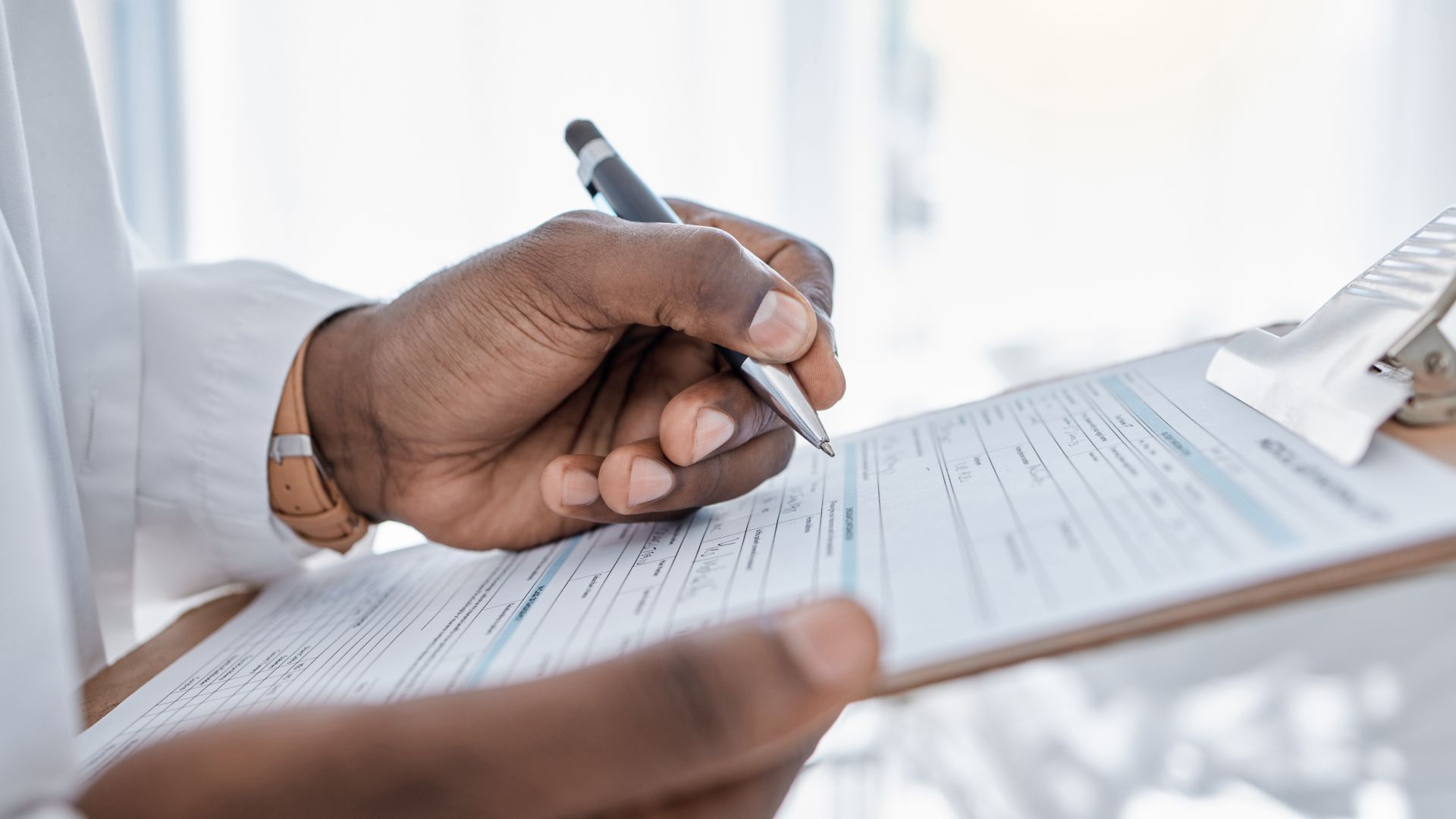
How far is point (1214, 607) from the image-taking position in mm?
240

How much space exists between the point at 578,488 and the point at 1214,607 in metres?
0.33

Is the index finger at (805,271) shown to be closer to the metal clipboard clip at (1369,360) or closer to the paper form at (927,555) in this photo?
the paper form at (927,555)

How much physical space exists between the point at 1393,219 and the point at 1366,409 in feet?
3.94

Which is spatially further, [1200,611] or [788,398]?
[788,398]

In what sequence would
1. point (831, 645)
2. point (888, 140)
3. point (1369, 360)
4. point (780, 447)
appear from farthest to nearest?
point (888, 140), point (780, 447), point (1369, 360), point (831, 645)

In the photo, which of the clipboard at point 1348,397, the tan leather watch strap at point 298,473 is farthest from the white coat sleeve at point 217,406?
the clipboard at point 1348,397

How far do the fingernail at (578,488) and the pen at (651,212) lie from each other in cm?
11

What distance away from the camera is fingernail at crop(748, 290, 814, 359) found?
449mm

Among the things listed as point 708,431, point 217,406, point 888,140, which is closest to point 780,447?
point 708,431

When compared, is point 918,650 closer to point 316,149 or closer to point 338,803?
point 338,803

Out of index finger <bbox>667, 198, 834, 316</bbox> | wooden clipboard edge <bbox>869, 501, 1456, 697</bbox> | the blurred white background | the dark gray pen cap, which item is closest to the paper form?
wooden clipboard edge <bbox>869, 501, 1456, 697</bbox>

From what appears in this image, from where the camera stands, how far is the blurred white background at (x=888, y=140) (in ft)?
4.05

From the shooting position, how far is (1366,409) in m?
0.31

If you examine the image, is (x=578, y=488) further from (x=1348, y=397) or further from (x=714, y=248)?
(x=1348, y=397)
